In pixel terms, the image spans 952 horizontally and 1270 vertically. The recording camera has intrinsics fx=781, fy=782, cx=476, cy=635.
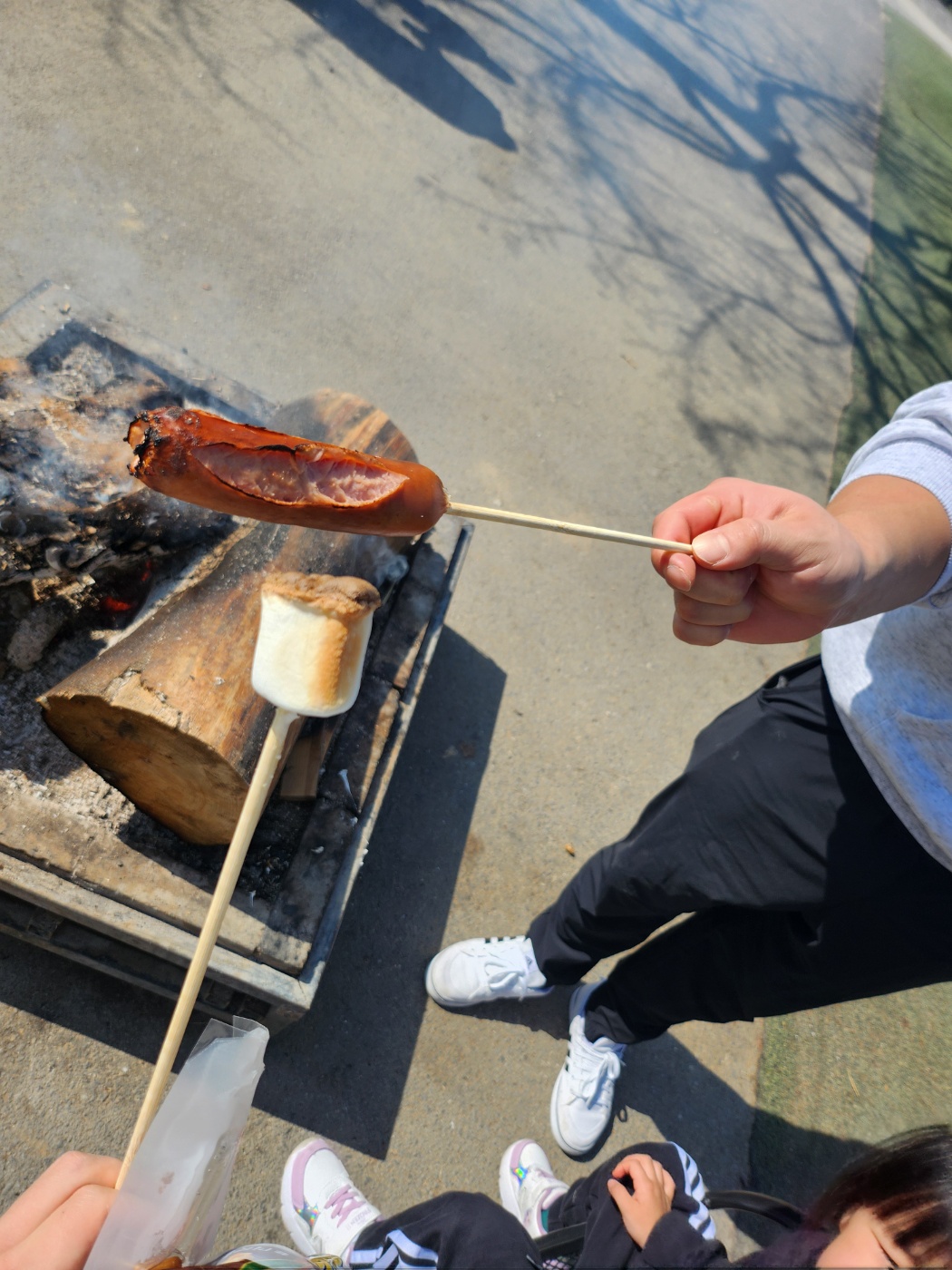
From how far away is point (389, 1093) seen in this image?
2773 millimetres

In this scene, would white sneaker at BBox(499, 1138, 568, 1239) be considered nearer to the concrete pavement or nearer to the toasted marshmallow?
the concrete pavement

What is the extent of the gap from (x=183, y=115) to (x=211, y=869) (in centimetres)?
462

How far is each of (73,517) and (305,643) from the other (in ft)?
3.38

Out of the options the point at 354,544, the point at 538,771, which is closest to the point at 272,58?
the point at 354,544

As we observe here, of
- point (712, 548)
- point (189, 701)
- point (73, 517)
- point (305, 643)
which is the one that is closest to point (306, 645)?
point (305, 643)

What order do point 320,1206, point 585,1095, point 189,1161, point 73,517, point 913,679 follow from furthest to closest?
point 585,1095 → point 320,1206 → point 73,517 → point 913,679 → point 189,1161

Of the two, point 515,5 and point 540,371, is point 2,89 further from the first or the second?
point 515,5

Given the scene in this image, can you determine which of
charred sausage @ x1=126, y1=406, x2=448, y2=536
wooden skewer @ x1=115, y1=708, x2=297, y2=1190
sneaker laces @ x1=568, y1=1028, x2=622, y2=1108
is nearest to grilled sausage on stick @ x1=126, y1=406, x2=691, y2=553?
charred sausage @ x1=126, y1=406, x2=448, y2=536

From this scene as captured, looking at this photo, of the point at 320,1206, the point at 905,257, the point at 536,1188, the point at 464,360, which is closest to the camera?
the point at 320,1206

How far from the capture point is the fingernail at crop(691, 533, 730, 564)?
1731mm

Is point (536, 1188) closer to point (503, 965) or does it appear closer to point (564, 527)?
point (503, 965)

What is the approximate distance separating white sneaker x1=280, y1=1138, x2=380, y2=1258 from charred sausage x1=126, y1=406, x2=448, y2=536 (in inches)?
81.3

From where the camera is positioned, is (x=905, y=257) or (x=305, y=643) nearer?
(x=305, y=643)

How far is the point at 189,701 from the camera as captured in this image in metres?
2.02
